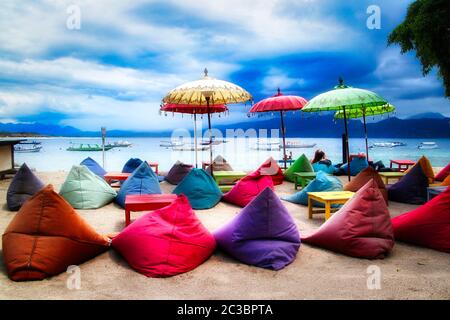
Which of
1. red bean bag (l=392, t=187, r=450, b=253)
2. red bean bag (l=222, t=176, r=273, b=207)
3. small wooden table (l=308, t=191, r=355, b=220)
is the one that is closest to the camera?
red bean bag (l=392, t=187, r=450, b=253)

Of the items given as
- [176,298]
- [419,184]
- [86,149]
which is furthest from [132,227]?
[86,149]

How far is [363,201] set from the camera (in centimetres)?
428

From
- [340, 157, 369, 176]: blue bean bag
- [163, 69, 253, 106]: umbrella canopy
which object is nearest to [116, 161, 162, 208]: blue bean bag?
[163, 69, 253, 106]: umbrella canopy

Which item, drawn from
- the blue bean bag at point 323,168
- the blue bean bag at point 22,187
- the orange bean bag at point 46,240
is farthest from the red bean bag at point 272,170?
the orange bean bag at point 46,240

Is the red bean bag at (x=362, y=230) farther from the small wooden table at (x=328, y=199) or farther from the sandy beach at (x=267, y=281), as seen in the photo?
the small wooden table at (x=328, y=199)

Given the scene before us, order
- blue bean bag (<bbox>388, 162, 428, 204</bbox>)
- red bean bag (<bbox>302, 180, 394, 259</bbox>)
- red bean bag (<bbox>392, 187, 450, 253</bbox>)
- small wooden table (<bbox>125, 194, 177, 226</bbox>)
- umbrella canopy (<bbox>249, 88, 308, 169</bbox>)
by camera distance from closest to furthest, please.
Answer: red bean bag (<bbox>302, 180, 394, 259</bbox>)
red bean bag (<bbox>392, 187, 450, 253</bbox>)
small wooden table (<bbox>125, 194, 177, 226</bbox>)
blue bean bag (<bbox>388, 162, 428, 204</bbox>)
umbrella canopy (<bbox>249, 88, 308, 169</bbox>)

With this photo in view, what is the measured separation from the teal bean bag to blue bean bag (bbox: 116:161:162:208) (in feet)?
1.03

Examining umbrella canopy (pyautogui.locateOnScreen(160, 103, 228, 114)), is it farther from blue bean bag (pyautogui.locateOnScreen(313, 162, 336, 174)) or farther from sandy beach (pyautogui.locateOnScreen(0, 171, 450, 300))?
sandy beach (pyautogui.locateOnScreen(0, 171, 450, 300))

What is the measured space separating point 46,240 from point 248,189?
4.16m

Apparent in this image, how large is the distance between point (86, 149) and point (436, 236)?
5868cm

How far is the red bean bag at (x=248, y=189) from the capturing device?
700 centimetres

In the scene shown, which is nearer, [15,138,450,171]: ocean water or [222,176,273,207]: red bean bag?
[222,176,273,207]: red bean bag

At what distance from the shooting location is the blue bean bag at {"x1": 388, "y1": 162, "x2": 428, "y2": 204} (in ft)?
Result: 23.6

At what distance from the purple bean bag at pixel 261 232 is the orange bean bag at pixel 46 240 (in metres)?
1.61
